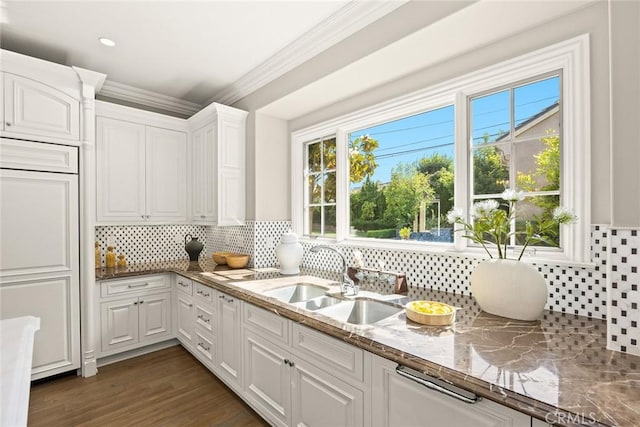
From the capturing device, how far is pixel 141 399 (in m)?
2.30

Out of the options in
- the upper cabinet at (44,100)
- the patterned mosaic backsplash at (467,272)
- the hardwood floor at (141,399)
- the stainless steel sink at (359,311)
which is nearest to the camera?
the patterned mosaic backsplash at (467,272)

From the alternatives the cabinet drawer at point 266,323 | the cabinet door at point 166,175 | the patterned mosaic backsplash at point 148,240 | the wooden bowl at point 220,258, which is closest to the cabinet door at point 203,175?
the cabinet door at point 166,175

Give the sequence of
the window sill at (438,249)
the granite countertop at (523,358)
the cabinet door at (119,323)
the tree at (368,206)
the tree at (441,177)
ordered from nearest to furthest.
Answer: the granite countertop at (523,358), the window sill at (438,249), the tree at (441,177), the tree at (368,206), the cabinet door at (119,323)

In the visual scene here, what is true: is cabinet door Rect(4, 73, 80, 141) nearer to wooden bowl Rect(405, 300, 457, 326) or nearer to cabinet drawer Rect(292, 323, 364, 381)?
cabinet drawer Rect(292, 323, 364, 381)

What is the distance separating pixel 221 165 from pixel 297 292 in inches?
60.0

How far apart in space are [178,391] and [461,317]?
2123 millimetres

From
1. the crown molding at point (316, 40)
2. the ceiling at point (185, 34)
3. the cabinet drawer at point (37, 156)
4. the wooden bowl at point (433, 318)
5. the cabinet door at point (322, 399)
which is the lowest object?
the cabinet door at point (322, 399)

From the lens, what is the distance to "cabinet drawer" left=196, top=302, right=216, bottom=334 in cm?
255

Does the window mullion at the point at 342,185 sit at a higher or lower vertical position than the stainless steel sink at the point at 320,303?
higher

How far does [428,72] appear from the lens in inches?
85.4

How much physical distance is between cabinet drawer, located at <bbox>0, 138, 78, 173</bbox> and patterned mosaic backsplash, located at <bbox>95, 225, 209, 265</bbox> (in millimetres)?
952

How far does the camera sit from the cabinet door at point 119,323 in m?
2.79

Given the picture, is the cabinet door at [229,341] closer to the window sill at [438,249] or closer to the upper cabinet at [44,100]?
the window sill at [438,249]

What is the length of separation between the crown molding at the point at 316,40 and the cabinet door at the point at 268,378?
81.0 inches
